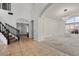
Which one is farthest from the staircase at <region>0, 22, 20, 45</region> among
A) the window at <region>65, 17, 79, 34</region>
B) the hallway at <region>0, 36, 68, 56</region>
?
the window at <region>65, 17, 79, 34</region>

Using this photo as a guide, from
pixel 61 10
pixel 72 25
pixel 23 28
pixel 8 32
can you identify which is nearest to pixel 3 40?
pixel 8 32

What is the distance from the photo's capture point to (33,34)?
257 centimetres

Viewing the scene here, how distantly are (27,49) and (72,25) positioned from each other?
108cm

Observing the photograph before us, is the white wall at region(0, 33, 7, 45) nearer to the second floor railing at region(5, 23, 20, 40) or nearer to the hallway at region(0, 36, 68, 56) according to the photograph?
the hallway at region(0, 36, 68, 56)

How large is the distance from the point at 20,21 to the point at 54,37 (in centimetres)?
81

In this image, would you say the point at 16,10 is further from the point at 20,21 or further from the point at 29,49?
the point at 29,49

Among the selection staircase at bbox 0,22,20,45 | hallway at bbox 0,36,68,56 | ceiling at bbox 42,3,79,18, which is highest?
ceiling at bbox 42,3,79,18

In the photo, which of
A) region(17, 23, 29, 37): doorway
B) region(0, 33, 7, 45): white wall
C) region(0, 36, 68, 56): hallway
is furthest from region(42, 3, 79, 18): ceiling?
region(0, 33, 7, 45): white wall

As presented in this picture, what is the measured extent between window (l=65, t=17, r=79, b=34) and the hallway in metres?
0.52

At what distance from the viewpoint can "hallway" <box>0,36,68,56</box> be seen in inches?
95.6

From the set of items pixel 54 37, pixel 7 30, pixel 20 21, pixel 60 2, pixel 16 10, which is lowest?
pixel 54 37

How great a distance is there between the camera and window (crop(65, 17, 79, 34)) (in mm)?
2449

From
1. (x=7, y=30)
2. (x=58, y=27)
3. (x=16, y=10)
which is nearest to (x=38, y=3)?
(x=16, y=10)

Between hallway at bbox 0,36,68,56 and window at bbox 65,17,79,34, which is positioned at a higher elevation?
window at bbox 65,17,79,34
